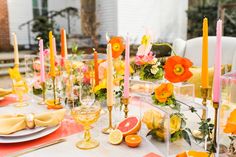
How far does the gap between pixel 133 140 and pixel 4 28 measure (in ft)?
23.1

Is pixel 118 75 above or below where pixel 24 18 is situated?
below

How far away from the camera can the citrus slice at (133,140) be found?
78 centimetres

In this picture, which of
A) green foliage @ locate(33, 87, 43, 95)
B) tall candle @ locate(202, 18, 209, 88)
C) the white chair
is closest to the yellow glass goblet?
tall candle @ locate(202, 18, 209, 88)

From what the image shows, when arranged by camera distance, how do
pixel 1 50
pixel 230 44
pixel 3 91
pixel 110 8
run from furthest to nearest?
1. pixel 1 50
2. pixel 110 8
3. pixel 230 44
4. pixel 3 91

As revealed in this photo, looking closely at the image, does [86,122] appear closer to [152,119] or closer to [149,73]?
[152,119]

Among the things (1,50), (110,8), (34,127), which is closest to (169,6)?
(110,8)

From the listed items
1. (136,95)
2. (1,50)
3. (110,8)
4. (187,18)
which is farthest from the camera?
(187,18)

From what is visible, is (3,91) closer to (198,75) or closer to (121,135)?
(121,135)

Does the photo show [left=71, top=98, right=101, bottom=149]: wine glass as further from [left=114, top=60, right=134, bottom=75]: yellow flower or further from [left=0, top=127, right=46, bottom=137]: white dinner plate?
[left=114, top=60, right=134, bottom=75]: yellow flower

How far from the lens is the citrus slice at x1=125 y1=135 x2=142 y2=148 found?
78 cm

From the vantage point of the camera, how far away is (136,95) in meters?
1.28

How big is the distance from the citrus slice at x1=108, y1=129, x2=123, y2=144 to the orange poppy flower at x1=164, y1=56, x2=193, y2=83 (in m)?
0.23

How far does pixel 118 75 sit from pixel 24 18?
700 cm

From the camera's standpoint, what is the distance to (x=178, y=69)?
793 mm
